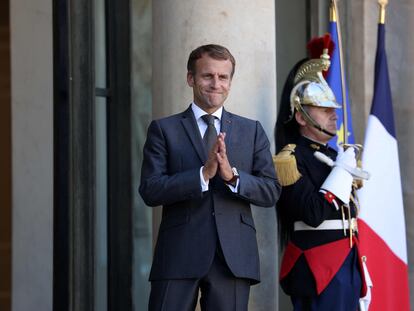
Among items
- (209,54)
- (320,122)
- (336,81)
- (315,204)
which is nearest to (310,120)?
(320,122)

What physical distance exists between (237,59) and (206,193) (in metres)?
1.15

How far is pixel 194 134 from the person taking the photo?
4559mm

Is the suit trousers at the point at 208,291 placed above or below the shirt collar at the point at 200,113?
below

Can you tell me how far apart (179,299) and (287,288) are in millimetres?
903

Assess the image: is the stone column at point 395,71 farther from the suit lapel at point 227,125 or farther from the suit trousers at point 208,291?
the suit trousers at point 208,291

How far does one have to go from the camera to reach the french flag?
5.89 metres

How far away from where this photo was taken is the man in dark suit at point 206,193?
14.3 ft

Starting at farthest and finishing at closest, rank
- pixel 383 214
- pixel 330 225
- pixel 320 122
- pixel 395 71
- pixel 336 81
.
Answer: pixel 395 71 → pixel 383 214 → pixel 336 81 → pixel 320 122 → pixel 330 225

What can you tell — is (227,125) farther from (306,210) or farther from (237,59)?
(237,59)

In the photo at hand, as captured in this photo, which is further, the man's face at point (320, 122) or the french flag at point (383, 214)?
the french flag at point (383, 214)

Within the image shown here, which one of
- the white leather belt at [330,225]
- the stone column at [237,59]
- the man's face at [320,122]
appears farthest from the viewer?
the stone column at [237,59]

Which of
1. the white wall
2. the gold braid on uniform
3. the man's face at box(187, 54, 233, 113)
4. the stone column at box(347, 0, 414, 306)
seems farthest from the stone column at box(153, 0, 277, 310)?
the stone column at box(347, 0, 414, 306)

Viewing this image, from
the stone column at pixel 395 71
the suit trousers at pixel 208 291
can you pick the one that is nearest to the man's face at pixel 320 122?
the suit trousers at pixel 208 291

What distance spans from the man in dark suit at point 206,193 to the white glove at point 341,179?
43cm
